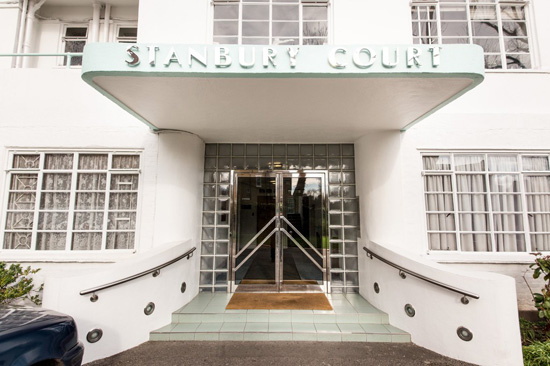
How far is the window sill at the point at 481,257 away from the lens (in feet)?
15.6

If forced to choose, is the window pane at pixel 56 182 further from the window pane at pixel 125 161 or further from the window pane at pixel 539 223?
the window pane at pixel 539 223

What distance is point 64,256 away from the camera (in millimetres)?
4840

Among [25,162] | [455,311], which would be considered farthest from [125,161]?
[455,311]

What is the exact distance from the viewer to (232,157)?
18.6 ft

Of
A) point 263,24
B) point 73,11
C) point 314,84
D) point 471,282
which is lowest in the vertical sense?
point 471,282

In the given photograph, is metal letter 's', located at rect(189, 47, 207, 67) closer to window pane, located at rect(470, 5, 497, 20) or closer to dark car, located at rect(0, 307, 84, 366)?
dark car, located at rect(0, 307, 84, 366)

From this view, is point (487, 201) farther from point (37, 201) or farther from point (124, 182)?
point (37, 201)

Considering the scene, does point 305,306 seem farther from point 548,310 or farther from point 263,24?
point 263,24

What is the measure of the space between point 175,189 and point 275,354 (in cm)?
309

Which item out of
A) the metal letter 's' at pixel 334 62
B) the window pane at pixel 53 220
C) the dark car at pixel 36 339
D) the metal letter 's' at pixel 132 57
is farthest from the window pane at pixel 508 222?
the window pane at pixel 53 220

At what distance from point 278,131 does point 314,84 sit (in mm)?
1783

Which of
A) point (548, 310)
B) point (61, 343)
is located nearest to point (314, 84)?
point (61, 343)

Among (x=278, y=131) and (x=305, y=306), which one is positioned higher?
(x=278, y=131)

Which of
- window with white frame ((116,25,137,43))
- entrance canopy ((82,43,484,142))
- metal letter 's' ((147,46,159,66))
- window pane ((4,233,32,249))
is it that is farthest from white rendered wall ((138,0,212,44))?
window pane ((4,233,32,249))
